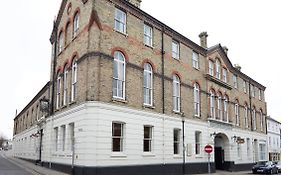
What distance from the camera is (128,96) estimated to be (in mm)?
21250

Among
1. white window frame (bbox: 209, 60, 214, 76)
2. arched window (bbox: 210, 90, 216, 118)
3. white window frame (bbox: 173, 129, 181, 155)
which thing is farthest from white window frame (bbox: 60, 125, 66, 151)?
white window frame (bbox: 209, 60, 214, 76)

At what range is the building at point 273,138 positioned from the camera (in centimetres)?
5439

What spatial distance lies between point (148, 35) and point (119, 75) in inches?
204

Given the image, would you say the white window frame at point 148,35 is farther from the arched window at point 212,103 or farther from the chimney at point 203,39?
the arched window at point 212,103

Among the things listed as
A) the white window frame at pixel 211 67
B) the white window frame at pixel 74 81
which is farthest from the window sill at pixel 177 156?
the white window frame at pixel 211 67

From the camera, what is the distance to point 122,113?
67.1 feet

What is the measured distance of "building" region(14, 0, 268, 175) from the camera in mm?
19422

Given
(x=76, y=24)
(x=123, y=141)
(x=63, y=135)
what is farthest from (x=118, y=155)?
(x=76, y=24)

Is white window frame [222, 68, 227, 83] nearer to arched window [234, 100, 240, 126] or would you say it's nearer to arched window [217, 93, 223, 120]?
arched window [217, 93, 223, 120]

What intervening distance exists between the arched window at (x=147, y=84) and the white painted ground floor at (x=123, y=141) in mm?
1172

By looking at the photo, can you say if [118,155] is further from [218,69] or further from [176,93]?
[218,69]

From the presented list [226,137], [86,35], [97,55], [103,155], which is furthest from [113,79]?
[226,137]

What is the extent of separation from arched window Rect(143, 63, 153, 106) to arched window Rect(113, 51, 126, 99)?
7.88 feet

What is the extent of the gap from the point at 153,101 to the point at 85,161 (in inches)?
286
